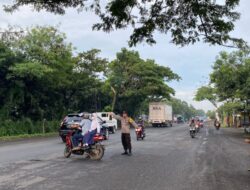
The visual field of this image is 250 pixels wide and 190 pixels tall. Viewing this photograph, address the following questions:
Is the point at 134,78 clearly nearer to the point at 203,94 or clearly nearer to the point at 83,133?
the point at 203,94

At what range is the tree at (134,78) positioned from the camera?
205 feet

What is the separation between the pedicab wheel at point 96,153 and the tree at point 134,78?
44.4 metres

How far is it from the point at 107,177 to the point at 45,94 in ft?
109

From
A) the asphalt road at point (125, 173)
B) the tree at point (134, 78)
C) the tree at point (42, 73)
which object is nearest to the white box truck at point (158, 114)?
the tree at point (134, 78)

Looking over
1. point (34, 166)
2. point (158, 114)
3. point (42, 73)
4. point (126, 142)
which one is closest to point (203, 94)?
point (158, 114)

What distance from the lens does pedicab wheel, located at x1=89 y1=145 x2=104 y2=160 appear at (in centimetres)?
1585

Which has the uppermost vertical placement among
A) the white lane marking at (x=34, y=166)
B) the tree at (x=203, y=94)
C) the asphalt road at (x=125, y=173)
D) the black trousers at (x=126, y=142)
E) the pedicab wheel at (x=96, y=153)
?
the tree at (x=203, y=94)

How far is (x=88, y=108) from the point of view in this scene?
61844 millimetres

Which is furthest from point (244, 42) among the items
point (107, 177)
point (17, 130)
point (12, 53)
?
point (12, 53)

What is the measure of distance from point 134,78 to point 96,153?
163ft

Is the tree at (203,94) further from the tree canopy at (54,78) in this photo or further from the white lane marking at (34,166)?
the white lane marking at (34,166)

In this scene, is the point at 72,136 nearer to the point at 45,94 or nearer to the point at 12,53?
the point at 12,53

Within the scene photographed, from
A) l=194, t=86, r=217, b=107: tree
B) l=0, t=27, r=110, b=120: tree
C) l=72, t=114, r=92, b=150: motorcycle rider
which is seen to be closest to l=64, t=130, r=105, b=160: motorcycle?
l=72, t=114, r=92, b=150: motorcycle rider

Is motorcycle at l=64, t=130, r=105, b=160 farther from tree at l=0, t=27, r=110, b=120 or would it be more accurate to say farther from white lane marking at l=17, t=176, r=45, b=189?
tree at l=0, t=27, r=110, b=120
